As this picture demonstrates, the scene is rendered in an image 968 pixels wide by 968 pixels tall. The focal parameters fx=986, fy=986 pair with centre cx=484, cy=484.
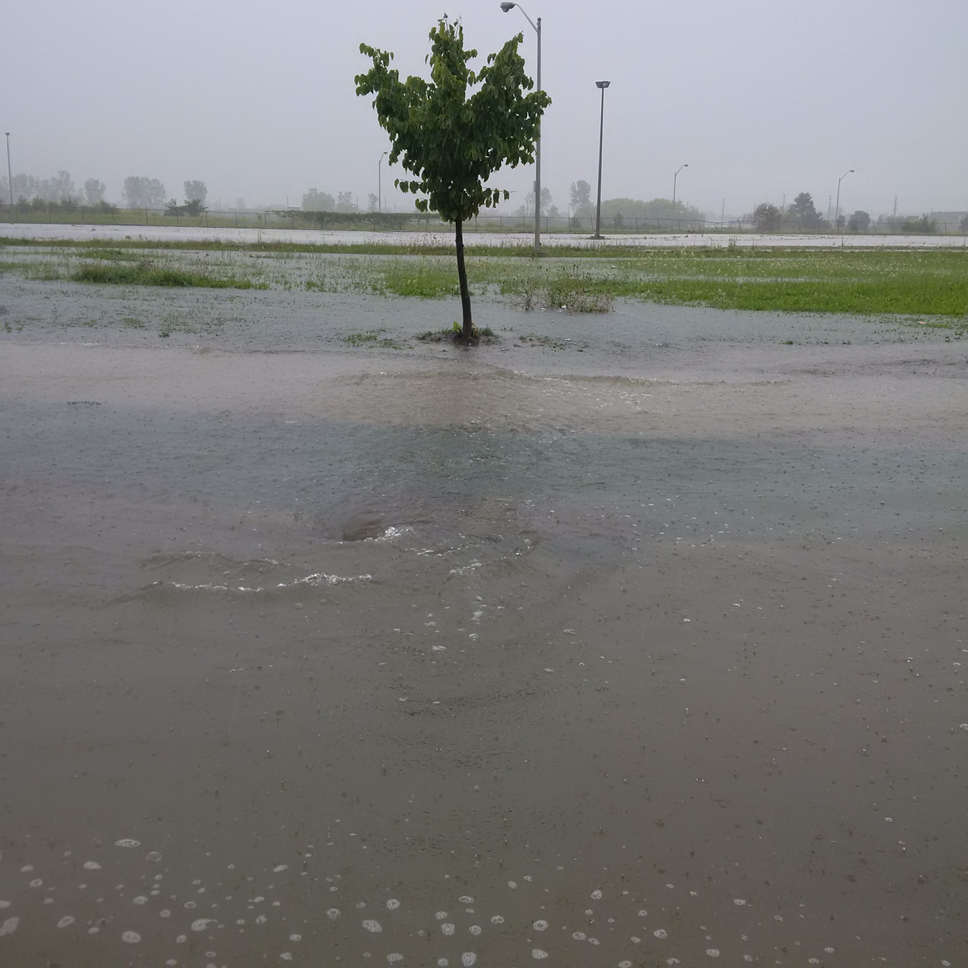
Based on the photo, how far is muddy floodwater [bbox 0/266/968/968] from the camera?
10.1ft

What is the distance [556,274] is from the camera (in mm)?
26156

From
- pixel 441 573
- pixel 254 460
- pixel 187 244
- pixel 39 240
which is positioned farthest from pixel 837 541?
pixel 39 240

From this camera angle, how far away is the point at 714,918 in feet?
10.1

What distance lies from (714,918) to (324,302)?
57.0ft

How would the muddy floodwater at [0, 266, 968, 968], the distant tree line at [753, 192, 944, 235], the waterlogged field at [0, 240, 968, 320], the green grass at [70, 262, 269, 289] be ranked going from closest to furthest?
1. the muddy floodwater at [0, 266, 968, 968]
2. the waterlogged field at [0, 240, 968, 320]
3. the green grass at [70, 262, 269, 289]
4. the distant tree line at [753, 192, 944, 235]

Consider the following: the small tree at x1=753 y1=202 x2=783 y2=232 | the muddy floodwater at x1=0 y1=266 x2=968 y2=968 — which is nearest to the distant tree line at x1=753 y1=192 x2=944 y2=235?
the small tree at x1=753 y1=202 x2=783 y2=232

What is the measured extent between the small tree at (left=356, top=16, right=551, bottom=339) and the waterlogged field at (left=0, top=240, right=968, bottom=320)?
6.02 m

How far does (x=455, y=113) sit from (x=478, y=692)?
1039 centimetres

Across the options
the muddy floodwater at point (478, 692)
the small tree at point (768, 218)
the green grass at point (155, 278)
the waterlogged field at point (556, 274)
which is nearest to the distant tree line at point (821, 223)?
the small tree at point (768, 218)

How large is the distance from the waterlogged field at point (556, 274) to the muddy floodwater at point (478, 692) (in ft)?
39.0

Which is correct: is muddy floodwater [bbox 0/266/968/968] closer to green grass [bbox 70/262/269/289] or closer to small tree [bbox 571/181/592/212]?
green grass [bbox 70/262/269/289]

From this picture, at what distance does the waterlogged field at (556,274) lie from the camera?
2069 centimetres

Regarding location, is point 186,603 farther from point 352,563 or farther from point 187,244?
point 187,244

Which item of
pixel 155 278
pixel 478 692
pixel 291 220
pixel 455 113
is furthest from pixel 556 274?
pixel 291 220
